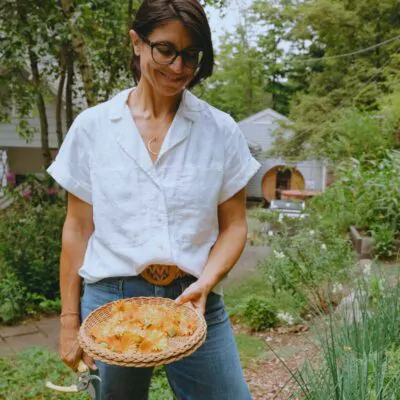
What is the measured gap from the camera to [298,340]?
380cm

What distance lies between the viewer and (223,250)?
1.50 metres

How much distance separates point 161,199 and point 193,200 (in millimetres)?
88

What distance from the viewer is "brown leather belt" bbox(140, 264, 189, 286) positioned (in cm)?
145

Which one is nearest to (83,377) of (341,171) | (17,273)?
(17,273)

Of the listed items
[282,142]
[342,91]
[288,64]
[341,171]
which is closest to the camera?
[341,171]

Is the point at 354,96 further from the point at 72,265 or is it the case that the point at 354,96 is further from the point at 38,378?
the point at 72,265

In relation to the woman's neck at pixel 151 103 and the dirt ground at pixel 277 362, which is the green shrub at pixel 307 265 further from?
the woman's neck at pixel 151 103

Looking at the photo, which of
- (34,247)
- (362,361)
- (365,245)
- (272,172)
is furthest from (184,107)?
(272,172)

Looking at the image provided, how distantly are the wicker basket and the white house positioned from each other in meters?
16.4

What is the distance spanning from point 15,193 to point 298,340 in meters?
3.48

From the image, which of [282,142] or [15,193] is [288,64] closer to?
[282,142]

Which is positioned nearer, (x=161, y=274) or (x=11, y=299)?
(x=161, y=274)

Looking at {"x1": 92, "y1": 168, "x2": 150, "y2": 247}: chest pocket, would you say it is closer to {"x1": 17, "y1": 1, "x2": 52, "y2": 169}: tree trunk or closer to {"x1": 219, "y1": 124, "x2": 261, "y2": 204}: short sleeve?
{"x1": 219, "y1": 124, "x2": 261, "y2": 204}: short sleeve

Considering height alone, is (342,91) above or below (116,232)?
above
